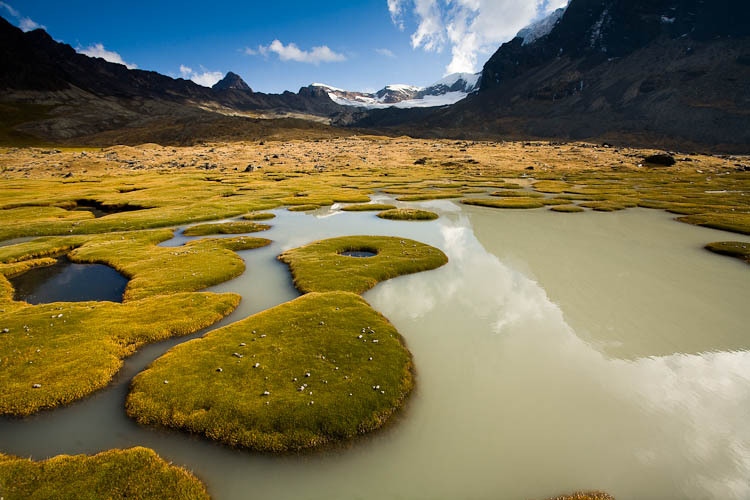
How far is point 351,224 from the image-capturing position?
146 feet

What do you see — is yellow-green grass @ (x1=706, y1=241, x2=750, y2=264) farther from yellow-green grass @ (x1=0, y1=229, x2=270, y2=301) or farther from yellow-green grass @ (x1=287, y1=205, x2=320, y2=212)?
yellow-green grass @ (x1=287, y1=205, x2=320, y2=212)

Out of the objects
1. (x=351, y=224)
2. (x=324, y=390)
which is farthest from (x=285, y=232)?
(x=324, y=390)

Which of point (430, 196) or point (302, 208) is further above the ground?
point (430, 196)

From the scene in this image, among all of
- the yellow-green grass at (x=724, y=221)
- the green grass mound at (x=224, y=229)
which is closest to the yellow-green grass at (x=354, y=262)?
the green grass mound at (x=224, y=229)

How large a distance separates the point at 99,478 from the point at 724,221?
63159 mm

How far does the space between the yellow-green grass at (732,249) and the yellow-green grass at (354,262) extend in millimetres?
27057

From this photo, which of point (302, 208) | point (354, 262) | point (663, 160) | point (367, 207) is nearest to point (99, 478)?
point (354, 262)

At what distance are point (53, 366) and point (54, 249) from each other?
1035 inches

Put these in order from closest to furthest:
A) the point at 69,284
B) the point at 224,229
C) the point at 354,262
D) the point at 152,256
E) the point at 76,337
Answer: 1. the point at 76,337
2. the point at 69,284
3. the point at 354,262
4. the point at 152,256
5. the point at 224,229

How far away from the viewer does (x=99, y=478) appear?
926 centimetres

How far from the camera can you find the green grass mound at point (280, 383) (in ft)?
37.4

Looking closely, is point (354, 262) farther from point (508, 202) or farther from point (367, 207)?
point (508, 202)

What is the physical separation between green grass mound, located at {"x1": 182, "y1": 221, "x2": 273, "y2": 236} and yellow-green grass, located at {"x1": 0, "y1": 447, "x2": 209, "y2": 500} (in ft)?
106

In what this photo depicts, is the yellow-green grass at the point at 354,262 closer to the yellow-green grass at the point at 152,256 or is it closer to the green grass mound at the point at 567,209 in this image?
the yellow-green grass at the point at 152,256
